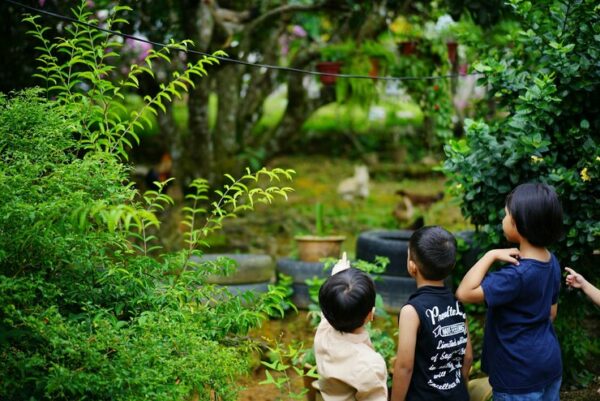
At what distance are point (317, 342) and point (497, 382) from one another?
2.72 ft

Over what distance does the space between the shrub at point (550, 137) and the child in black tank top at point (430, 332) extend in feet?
3.76

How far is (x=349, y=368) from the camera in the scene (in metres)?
2.90

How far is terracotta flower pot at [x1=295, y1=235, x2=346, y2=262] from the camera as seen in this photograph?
6449mm

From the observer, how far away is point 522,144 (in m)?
4.06

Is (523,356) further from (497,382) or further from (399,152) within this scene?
(399,152)

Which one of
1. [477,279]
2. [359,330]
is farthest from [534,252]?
[359,330]

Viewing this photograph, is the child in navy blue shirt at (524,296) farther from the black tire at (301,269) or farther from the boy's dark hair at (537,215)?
the black tire at (301,269)

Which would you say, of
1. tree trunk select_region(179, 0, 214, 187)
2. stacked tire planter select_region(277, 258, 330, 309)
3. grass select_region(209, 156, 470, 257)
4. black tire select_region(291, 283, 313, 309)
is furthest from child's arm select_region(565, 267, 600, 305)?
tree trunk select_region(179, 0, 214, 187)

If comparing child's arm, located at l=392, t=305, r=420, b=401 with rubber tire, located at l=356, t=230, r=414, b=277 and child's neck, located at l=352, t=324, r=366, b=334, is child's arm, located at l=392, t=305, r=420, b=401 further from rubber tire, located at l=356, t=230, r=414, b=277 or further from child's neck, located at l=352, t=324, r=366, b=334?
rubber tire, located at l=356, t=230, r=414, b=277

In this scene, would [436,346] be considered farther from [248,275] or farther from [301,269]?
[301,269]

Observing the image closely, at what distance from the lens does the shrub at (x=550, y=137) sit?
3990 mm

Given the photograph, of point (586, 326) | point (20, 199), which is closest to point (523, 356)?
point (20, 199)

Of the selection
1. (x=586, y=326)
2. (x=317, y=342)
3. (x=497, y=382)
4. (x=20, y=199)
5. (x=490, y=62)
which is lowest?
(x=586, y=326)

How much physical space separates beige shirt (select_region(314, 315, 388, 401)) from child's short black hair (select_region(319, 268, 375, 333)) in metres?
0.06
